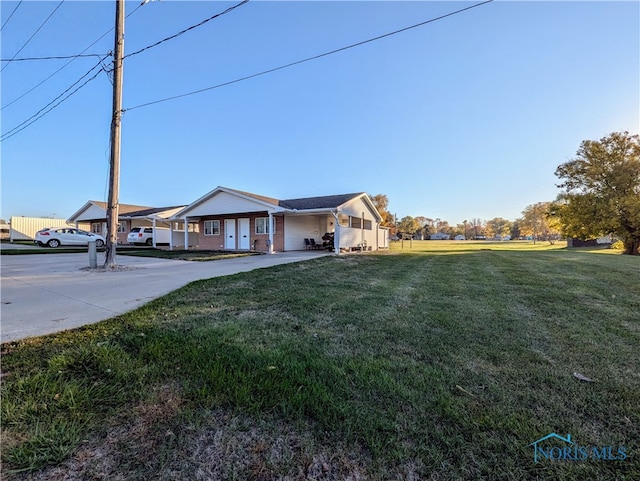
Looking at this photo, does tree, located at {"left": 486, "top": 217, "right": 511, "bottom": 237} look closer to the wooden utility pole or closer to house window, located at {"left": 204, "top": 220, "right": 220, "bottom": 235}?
house window, located at {"left": 204, "top": 220, "right": 220, "bottom": 235}

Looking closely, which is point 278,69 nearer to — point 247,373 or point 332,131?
point 247,373

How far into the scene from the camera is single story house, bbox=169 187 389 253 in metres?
16.9

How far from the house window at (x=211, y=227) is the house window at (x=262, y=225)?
3.62 meters

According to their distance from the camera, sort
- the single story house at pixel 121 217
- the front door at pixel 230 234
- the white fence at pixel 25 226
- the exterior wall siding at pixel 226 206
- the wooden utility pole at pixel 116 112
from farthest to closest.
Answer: the white fence at pixel 25 226 → the single story house at pixel 121 217 → the front door at pixel 230 234 → the exterior wall siding at pixel 226 206 → the wooden utility pole at pixel 116 112

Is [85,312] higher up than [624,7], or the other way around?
[624,7]

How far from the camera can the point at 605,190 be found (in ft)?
75.8

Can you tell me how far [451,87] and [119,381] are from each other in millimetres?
12566

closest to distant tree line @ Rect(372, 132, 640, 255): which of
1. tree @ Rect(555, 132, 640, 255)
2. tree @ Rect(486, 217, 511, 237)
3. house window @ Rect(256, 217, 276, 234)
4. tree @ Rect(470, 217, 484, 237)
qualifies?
tree @ Rect(555, 132, 640, 255)

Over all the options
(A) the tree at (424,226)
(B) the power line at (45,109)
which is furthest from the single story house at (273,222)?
(A) the tree at (424,226)

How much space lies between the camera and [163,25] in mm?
8242

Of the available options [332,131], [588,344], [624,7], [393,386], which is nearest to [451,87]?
[624,7]

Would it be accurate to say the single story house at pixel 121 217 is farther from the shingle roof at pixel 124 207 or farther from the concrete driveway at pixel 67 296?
the concrete driveway at pixel 67 296

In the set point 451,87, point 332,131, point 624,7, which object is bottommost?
point 624,7

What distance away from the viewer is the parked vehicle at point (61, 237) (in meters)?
20.9
